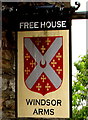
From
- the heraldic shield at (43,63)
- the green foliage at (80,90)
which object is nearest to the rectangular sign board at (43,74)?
the heraldic shield at (43,63)

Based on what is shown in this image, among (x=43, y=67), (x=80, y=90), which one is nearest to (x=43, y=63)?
(x=43, y=67)

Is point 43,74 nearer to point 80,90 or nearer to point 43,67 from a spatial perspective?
point 43,67

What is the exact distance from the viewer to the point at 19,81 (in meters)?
4.57

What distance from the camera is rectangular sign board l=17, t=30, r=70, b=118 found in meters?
4.45

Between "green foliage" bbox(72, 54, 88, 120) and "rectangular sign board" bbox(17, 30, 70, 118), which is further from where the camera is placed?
"green foliage" bbox(72, 54, 88, 120)

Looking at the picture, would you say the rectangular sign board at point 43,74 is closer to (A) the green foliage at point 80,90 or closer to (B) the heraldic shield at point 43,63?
(B) the heraldic shield at point 43,63

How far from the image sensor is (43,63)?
451 centimetres

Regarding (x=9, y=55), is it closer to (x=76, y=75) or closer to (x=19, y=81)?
(x=19, y=81)

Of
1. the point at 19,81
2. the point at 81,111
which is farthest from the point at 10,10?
the point at 81,111

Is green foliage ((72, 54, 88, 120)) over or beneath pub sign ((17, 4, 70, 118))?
beneath

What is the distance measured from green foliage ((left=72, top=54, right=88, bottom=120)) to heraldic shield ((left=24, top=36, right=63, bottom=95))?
3.73 m

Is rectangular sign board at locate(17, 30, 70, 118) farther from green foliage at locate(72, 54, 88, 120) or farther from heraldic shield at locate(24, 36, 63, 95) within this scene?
green foliage at locate(72, 54, 88, 120)

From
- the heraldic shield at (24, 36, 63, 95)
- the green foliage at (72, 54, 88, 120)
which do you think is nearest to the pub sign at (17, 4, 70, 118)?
the heraldic shield at (24, 36, 63, 95)

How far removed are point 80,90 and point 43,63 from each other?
4.21 metres
